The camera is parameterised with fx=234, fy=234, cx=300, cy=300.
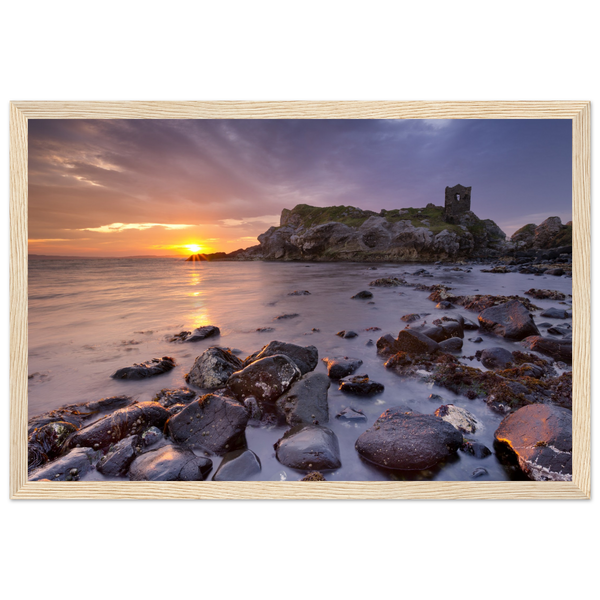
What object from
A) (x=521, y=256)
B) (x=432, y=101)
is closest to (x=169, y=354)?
(x=432, y=101)

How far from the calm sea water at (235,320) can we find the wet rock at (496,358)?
277 mm

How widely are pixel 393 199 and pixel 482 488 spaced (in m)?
3.20

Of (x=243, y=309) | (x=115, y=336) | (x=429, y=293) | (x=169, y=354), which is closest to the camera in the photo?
(x=115, y=336)

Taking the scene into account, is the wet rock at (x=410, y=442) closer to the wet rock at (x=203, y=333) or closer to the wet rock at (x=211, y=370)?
the wet rock at (x=211, y=370)

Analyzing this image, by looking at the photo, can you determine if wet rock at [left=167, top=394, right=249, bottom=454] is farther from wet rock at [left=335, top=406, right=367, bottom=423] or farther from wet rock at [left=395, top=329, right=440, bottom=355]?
wet rock at [left=395, top=329, right=440, bottom=355]

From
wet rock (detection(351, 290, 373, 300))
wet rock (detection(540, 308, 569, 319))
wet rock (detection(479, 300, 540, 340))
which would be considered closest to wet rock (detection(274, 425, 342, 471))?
wet rock (detection(351, 290, 373, 300))

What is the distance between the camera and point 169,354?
10.5 ft

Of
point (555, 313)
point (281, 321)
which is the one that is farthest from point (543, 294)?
point (281, 321)

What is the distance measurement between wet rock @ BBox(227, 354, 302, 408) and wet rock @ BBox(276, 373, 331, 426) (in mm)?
86

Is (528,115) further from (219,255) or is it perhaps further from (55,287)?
(55,287)

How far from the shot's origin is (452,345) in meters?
3.21

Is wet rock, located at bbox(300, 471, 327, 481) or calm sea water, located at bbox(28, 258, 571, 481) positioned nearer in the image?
wet rock, located at bbox(300, 471, 327, 481)

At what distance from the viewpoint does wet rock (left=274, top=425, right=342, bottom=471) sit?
182 cm

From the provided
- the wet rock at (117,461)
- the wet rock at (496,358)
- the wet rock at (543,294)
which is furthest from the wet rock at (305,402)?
the wet rock at (543,294)
